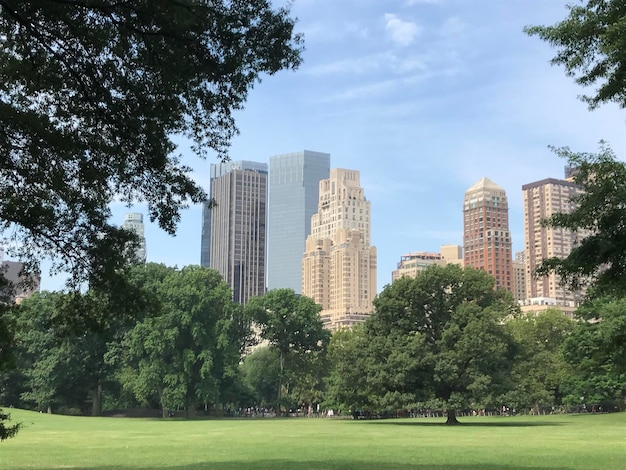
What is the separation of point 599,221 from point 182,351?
205 feet

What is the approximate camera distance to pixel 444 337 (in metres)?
51.5

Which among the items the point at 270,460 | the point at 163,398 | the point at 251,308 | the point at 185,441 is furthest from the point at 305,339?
the point at 270,460

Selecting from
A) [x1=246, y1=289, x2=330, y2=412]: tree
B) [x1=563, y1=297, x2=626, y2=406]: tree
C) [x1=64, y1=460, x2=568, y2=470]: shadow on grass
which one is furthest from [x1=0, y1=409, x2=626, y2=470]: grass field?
[x1=246, y1=289, x2=330, y2=412]: tree

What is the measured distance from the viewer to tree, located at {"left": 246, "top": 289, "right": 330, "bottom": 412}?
8231 cm

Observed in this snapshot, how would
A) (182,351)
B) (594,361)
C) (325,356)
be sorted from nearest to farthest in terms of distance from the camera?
(594,361)
(182,351)
(325,356)

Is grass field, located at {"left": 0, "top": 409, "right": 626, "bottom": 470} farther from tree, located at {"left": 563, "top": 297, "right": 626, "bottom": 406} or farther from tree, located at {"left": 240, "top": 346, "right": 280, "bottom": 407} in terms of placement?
tree, located at {"left": 240, "top": 346, "right": 280, "bottom": 407}

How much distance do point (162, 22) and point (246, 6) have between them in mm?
1563

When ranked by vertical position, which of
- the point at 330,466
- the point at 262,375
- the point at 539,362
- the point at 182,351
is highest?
the point at 182,351

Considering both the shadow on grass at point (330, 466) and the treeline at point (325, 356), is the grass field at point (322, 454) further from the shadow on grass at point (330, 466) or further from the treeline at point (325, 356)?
the treeline at point (325, 356)

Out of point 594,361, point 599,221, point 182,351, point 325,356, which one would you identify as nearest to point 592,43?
point 599,221

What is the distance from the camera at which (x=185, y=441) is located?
31062mm

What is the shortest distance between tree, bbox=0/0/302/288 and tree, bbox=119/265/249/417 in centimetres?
5470

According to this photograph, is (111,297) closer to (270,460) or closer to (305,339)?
(270,460)

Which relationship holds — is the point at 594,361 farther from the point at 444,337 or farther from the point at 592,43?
the point at 592,43
